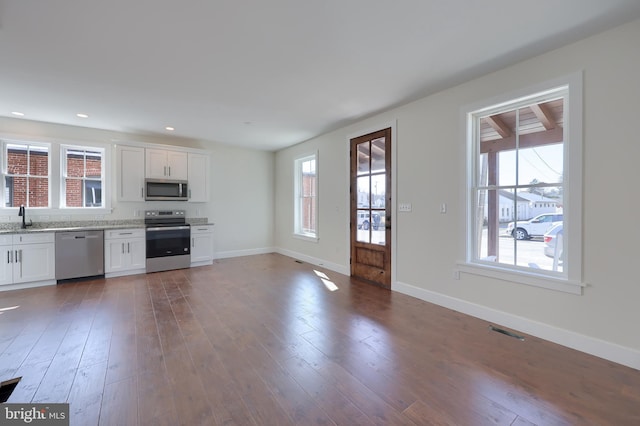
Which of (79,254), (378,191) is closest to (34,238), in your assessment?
(79,254)

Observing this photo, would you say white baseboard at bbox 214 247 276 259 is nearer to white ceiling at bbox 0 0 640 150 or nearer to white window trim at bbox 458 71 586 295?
white ceiling at bbox 0 0 640 150

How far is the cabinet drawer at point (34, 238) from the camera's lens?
13.2 feet

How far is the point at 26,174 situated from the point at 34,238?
4.20 feet

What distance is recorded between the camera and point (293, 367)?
2117 mm

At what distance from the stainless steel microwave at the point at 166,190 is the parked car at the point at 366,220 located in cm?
369

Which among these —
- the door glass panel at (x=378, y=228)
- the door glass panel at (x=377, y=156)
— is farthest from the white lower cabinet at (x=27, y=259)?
the door glass panel at (x=377, y=156)

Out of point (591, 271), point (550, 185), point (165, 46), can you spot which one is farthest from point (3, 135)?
point (591, 271)

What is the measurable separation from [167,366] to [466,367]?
2.38 metres

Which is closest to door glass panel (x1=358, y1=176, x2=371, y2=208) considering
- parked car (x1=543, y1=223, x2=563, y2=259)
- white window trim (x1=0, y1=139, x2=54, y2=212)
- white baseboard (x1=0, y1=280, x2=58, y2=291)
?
parked car (x1=543, y1=223, x2=563, y2=259)

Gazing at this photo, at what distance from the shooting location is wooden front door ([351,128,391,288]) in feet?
13.7

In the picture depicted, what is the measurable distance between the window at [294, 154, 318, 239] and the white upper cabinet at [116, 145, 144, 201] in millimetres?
3193

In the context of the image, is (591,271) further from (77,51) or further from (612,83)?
(77,51)

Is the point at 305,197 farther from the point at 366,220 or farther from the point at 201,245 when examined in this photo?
the point at 201,245

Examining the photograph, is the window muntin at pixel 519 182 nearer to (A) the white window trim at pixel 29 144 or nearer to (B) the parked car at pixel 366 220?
(B) the parked car at pixel 366 220
